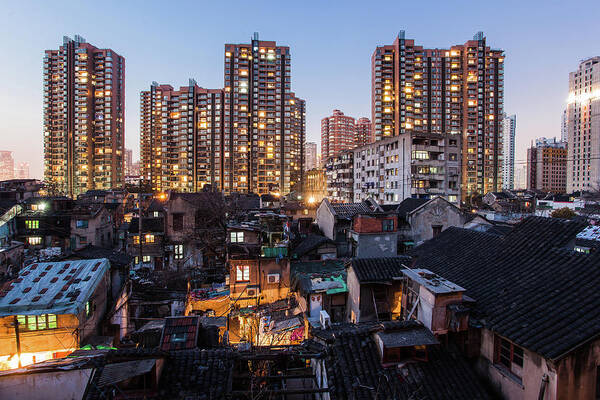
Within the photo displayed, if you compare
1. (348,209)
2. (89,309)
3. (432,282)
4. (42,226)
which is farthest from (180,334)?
(42,226)

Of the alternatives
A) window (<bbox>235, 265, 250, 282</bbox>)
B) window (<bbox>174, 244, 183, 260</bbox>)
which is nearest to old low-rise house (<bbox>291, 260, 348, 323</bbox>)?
window (<bbox>235, 265, 250, 282</bbox>)

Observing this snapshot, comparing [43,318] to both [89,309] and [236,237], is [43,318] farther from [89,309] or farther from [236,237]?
[236,237]

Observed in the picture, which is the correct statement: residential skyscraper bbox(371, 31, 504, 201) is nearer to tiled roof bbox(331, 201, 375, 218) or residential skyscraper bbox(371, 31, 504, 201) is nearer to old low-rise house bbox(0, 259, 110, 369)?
tiled roof bbox(331, 201, 375, 218)

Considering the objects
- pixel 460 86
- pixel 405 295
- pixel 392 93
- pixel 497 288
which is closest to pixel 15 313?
pixel 405 295

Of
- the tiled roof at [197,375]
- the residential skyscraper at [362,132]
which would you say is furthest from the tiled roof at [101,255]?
the residential skyscraper at [362,132]

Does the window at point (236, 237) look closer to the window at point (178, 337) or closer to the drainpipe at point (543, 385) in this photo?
the window at point (178, 337)
